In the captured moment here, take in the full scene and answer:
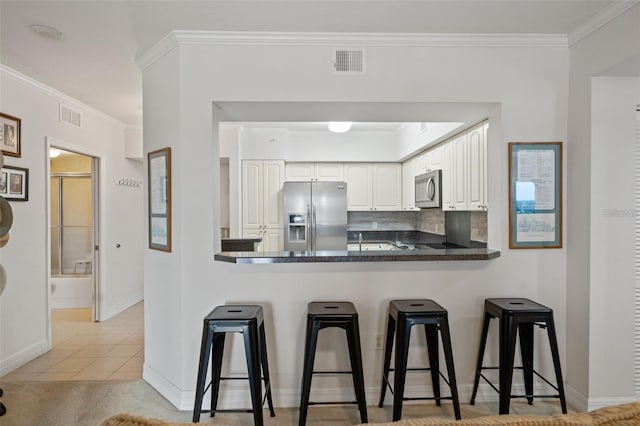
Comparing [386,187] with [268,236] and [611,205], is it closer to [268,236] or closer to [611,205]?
A: [268,236]

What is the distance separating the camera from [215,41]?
92.9 inches

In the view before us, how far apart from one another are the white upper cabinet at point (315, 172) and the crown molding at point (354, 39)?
308cm

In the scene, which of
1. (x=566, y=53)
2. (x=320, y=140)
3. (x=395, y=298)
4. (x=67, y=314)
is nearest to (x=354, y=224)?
(x=320, y=140)

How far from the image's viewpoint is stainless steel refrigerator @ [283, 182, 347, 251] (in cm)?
485

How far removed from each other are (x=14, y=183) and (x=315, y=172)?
3.56m

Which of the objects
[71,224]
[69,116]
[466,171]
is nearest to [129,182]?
[71,224]

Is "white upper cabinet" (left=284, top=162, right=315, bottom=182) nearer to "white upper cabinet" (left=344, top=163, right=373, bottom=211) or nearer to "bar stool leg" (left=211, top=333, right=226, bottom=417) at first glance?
"white upper cabinet" (left=344, top=163, right=373, bottom=211)

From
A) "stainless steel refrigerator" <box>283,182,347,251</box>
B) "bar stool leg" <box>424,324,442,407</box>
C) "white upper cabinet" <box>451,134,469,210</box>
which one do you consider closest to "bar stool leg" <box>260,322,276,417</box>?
"bar stool leg" <box>424,324,442,407</box>

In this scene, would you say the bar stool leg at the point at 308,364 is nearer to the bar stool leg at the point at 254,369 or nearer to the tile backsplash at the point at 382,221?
the bar stool leg at the point at 254,369

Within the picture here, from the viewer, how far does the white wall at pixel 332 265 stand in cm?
240

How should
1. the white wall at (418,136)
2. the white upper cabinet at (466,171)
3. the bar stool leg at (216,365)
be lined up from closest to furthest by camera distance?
1. the bar stool leg at (216,365)
2. the white upper cabinet at (466,171)
3. the white wall at (418,136)

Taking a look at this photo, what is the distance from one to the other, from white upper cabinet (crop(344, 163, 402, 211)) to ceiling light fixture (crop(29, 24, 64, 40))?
150 inches

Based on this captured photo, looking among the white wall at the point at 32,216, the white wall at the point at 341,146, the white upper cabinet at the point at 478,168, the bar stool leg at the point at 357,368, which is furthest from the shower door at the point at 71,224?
the white upper cabinet at the point at 478,168

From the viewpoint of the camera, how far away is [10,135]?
2.93 metres
